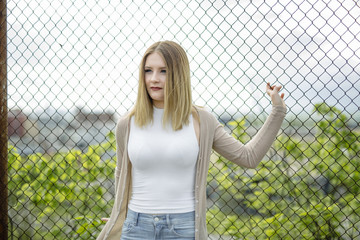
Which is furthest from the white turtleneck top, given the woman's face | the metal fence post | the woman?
the metal fence post

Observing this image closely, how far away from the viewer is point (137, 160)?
1.82m

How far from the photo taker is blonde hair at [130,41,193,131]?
1.84 m

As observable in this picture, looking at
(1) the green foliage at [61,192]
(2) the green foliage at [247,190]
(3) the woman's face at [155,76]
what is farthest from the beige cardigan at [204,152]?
(1) the green foliage at [61,192]

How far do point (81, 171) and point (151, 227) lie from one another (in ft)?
4.76

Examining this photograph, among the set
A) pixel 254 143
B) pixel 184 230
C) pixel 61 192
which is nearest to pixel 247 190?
pixel 254 143

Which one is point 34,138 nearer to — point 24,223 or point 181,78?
point 24,223

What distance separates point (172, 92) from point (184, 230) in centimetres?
59

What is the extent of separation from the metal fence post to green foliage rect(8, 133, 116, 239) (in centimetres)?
15

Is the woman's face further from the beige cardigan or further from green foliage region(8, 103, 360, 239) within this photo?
green foliage region(8, 103, 360, 239)

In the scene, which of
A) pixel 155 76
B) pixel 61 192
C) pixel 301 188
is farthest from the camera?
pixel 61 192

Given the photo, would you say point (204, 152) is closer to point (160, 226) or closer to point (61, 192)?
point (160, 226)

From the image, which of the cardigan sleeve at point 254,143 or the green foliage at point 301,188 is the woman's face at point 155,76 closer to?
the cardigan sleeve at point 254,143

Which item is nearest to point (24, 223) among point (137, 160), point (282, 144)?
point (137, 160)

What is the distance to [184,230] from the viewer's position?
178 centimetres
